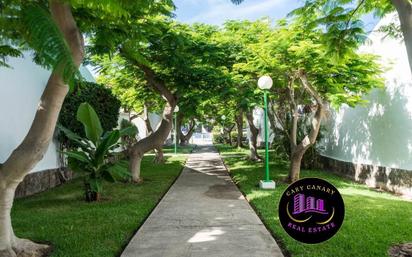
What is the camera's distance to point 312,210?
3.58 m

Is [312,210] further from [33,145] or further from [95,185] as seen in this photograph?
[95,185]

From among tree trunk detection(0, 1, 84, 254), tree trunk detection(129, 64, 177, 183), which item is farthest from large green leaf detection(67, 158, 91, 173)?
tree trunk detection(0, 1, 84, 254)

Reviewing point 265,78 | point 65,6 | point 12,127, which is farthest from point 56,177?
point 65,6

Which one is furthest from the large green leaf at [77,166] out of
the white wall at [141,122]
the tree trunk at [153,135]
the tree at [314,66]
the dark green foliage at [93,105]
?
the white wall at [141,122]

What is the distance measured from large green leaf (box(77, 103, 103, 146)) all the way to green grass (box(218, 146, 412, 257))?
4258 millimetres

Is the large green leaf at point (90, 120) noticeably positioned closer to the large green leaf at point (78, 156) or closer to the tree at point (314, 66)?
the large green leaf at point (78, 156)

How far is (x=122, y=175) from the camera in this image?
9.59 meters

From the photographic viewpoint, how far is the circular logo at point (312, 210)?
140 inches

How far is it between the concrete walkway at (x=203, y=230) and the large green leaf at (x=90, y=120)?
2.42 meters

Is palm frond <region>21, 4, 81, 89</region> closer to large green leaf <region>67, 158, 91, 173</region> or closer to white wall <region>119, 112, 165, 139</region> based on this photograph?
large green leaf <region>67, 158, 91, 173</region>

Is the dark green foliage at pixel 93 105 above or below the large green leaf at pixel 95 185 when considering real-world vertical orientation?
above

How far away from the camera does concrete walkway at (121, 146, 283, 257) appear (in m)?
5.68

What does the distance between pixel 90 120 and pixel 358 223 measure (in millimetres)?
6618

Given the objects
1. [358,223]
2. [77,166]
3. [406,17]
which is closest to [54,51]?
[406,17]
